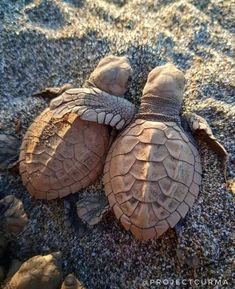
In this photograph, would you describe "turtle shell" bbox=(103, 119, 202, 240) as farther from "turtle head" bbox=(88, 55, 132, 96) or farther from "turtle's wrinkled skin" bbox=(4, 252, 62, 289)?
"turtle's wrinkled skin" bbox=(4, 252, 62, 289)

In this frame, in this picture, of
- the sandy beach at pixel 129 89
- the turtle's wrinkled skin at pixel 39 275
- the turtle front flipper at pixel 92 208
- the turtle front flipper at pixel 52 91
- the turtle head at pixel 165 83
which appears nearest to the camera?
the turtle's wrinkled skin at pixel 39 275

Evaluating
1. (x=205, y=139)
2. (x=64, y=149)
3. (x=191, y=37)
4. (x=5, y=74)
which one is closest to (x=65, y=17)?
(x=5, y=74)

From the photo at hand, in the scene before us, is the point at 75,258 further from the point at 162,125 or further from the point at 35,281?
the point at 162,125

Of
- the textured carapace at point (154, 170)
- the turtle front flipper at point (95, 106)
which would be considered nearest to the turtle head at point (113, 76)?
the turtle front flipper at point (95, 106)

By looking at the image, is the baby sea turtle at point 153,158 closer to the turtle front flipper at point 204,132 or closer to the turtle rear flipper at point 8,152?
the turtle front flipper at point 204,132

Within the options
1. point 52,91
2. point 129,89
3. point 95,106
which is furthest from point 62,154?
point 129,89

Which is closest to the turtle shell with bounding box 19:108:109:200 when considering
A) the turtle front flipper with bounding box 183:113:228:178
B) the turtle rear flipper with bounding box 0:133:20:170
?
the turtle rear flipper with bounding box 0:133:20:170

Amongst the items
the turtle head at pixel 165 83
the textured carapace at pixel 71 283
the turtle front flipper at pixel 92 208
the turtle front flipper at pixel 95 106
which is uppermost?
the turtle head at pixel 165 83
